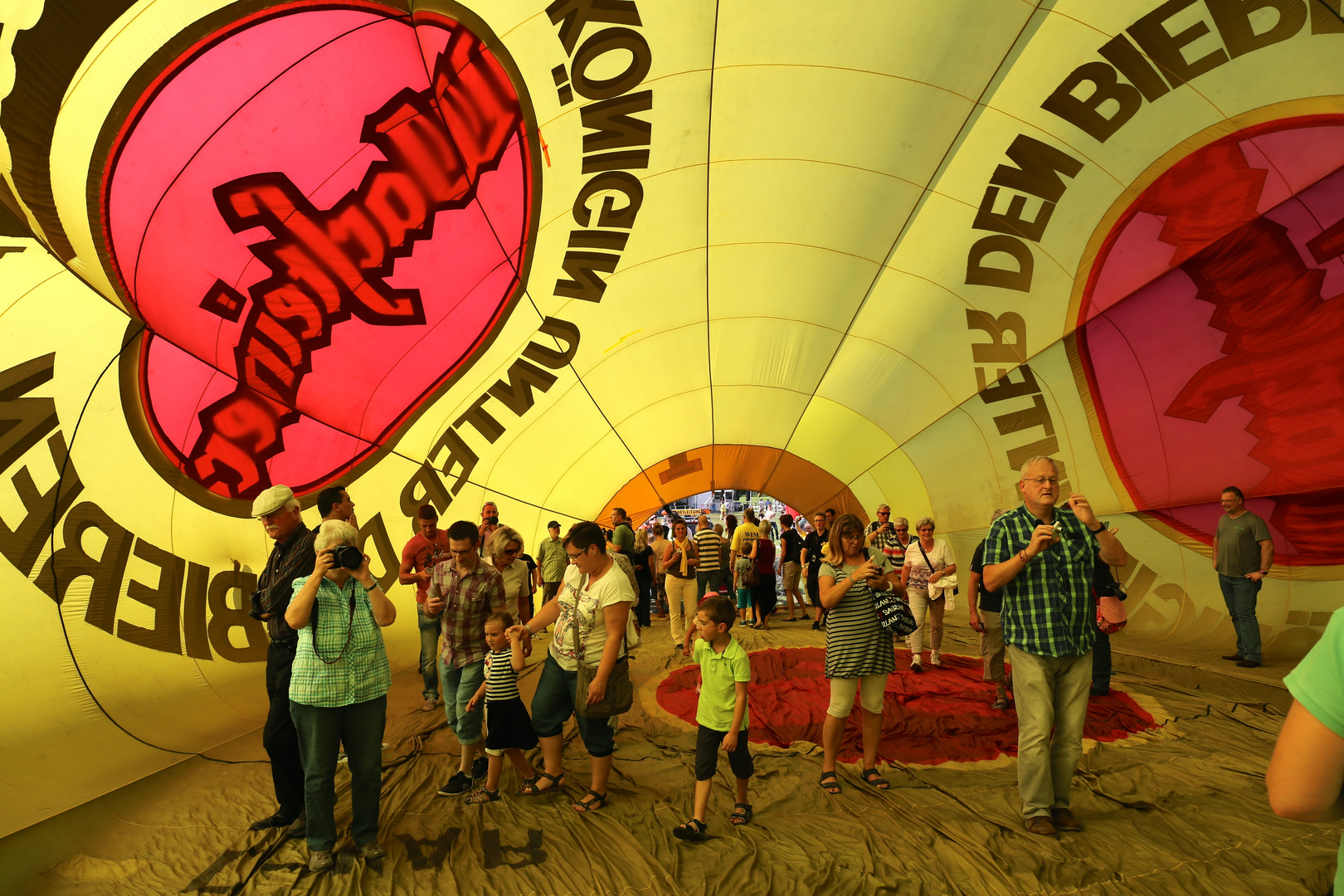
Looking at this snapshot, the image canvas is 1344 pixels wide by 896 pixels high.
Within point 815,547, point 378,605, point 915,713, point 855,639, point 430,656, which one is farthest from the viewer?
point 815,547

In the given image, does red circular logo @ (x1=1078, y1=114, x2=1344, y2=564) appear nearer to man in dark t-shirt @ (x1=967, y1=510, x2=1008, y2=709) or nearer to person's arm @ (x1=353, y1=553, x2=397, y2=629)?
man in dark t-shirt @ (x1=967, y1=510, x2=1008, y2=709)

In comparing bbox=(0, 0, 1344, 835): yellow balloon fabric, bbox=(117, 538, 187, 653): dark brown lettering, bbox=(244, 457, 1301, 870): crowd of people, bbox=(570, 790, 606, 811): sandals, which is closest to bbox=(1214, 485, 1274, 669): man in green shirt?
bbox=(0, 0, 1344, 835): yellow balloon fabric

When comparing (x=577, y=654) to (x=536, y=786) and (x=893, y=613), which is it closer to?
(x=536, y=786)

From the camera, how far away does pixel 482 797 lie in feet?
13.2

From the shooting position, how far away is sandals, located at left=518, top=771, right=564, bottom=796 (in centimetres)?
411

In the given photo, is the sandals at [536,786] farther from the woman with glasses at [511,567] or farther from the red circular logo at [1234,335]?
the red circular logo at [1234,335]

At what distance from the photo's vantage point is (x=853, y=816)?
374cm

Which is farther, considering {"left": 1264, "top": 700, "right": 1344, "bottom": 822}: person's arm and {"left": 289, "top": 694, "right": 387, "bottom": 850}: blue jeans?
{"left": 289, "top": 694, "right": 387, "bottom": 850}: blue jeans

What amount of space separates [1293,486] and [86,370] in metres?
9.85

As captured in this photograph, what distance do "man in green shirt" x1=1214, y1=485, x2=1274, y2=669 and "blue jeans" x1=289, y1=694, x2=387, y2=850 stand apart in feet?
23.8

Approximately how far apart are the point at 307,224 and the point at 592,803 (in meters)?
4.70

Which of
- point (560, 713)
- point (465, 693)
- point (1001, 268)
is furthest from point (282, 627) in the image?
point (1001, 268)

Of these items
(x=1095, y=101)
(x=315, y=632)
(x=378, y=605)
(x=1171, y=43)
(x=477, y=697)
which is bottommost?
(x=477, y=697)

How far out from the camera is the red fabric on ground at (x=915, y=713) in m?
4.86
